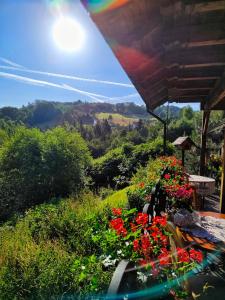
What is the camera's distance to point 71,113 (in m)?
85.9

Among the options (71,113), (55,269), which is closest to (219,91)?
(55,269)

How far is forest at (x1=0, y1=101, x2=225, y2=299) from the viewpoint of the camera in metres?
2.59

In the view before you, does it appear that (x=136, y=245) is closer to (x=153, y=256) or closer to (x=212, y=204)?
(x=153, y=256)

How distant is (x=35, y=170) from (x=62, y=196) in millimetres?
2033

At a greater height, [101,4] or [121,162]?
[101,4]

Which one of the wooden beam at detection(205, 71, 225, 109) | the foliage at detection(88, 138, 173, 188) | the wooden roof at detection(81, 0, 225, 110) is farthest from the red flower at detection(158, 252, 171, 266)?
the foliage at detection(88, 138, 173, 188)

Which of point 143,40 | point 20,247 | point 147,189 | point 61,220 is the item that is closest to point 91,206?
point 61,220

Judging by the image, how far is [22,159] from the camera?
1466 centimetres

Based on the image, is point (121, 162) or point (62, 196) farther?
point (121, 162)

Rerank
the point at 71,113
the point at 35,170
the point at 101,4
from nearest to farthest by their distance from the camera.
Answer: the point at 101,4 → the point at 35,170 → the point at 71,113

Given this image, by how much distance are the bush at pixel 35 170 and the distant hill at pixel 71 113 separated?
48.2 metres

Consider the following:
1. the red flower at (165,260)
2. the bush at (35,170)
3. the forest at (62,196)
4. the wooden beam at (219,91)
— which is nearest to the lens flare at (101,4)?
the red flower at (165,260)

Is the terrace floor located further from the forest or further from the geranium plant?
the geranium plant

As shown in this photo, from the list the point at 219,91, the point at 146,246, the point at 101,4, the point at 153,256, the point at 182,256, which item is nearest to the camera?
the point at 101,4
